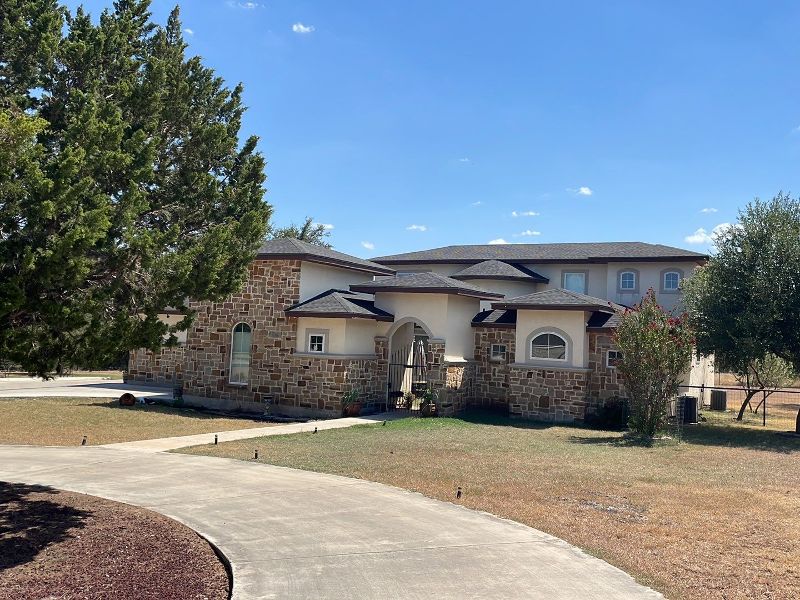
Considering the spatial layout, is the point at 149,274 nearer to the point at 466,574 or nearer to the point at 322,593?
the point at 322,593

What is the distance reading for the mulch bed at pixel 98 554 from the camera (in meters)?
7.34

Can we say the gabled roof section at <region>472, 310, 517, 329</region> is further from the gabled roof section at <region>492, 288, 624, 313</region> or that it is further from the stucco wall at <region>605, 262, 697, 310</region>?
the stucco wall at <region>605, 262, 697, 310</region>

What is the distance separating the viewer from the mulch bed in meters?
7.34

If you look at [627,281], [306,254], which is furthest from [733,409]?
[306,254]

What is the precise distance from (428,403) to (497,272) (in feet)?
32.9

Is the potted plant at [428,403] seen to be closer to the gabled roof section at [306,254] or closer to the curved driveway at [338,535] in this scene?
the gabled roof section at [306,254]

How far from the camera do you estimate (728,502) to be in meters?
12.1

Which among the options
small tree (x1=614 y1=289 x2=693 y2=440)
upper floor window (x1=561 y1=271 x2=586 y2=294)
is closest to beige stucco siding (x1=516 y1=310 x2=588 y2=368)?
small tree (x1=614 y1=289 x2=693 y2=440)

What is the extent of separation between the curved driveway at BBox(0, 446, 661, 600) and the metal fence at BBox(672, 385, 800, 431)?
50.8ft

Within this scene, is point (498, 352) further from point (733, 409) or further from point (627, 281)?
point (733, 409)

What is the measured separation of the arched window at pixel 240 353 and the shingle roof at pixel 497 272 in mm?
10843

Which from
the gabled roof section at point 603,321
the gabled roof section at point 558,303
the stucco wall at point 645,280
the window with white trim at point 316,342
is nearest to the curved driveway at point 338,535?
the window with white trim at point 316,342

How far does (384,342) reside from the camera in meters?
26.4

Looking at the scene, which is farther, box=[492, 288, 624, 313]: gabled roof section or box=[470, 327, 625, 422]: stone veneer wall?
box=[470, 327, 625, 422]: stone veneer wall
